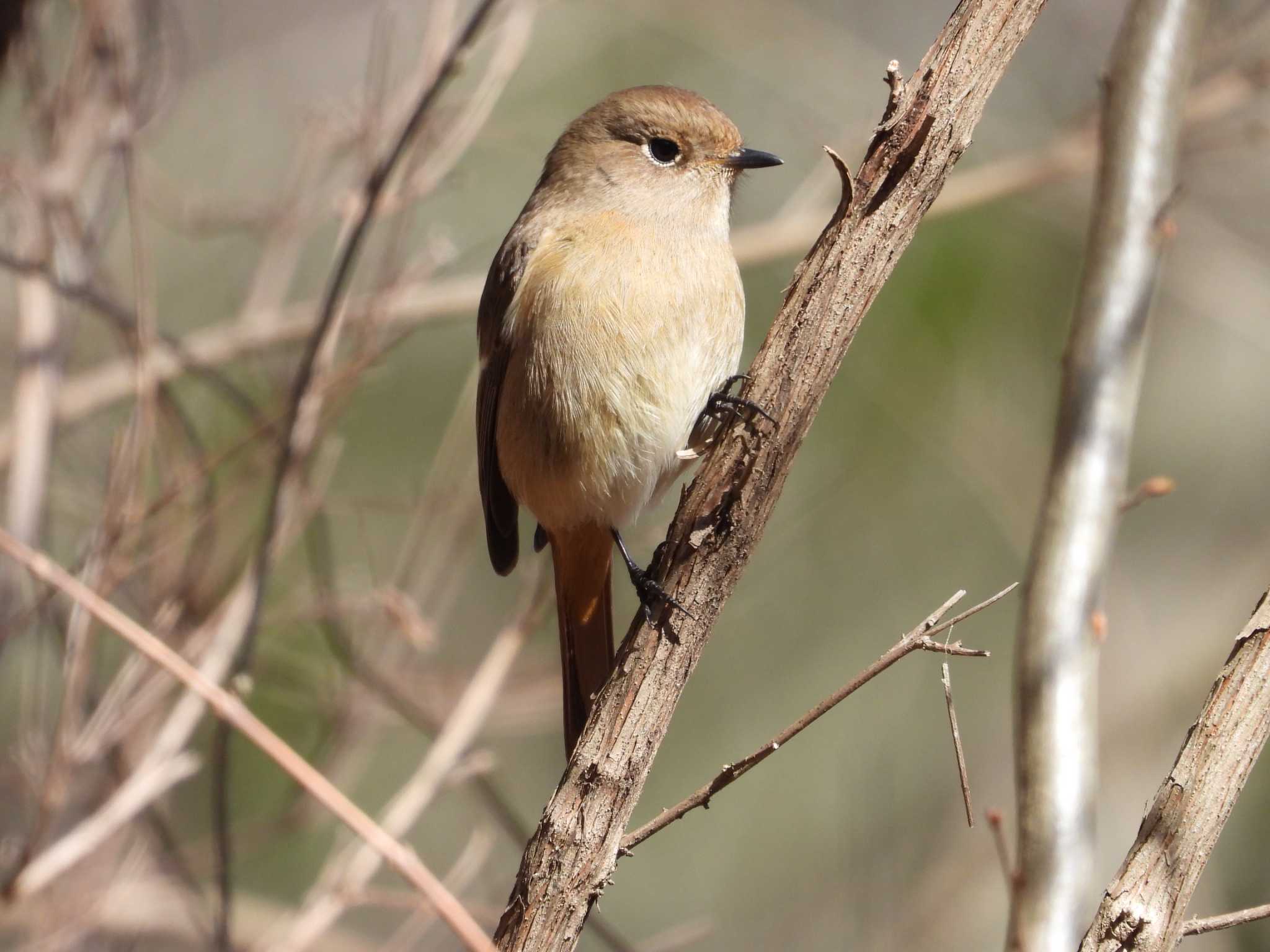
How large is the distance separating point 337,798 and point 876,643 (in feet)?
16.4

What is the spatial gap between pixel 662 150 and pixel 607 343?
0.72 m

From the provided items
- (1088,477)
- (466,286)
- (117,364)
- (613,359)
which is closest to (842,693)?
(1088,477)

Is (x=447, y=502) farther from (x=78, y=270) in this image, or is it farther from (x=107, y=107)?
(x=107, y=107)

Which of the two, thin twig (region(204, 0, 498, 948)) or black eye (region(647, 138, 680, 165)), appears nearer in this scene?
thin twig (region(204, 0, 498, 948))

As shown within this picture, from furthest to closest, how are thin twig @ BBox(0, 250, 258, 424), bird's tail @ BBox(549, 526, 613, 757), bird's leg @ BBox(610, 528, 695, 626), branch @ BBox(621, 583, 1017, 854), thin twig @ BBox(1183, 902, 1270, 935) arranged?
thin twig @ BBox(0, 250, 258, 424), bird's tail @ BBox(549, 526, 613, 757), bird's leg @ BBox(610, 528, 695, 626), branch @ BBox(621, 583, 1017, 854), thin twig @ BBox(1183, 902, 1270, 935)

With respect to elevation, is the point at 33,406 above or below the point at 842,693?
above

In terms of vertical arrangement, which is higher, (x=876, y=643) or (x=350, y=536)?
(x=350, y=536)

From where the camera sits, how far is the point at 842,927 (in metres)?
5.41

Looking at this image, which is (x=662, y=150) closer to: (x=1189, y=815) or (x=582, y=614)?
(x=582, y=614)

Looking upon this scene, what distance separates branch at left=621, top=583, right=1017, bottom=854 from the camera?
1.83 m

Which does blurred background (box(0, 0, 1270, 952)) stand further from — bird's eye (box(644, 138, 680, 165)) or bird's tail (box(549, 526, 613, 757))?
bird's eye (box(644, 138, 680, 165))

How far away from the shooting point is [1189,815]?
5.59 feet

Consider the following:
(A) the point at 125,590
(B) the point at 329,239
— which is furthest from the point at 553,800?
(B) the point at 329,239

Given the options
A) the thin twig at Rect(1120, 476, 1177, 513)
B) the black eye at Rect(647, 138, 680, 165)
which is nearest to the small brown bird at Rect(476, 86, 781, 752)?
the black eye at Rect(647, 138, 680, 165)
